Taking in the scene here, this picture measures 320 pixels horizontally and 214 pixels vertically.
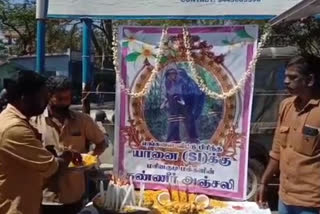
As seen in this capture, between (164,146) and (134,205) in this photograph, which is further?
(164,146)

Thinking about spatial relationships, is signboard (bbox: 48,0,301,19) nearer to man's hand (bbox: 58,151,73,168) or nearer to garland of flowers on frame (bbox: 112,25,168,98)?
garland of flowers on frame (bbox: 112,25,168,98)

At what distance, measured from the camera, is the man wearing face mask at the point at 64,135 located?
3465 millimetres

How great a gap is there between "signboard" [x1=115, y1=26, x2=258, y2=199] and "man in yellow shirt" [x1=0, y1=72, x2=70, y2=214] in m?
1.30

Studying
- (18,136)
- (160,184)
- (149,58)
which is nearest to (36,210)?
(18,136)

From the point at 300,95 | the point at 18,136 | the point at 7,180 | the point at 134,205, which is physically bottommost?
the point at 134,205

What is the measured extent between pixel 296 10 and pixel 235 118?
900 mm

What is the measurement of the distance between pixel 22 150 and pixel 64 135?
0.92 m

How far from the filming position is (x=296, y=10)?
327cm

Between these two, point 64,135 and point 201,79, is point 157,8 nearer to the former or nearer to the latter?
point 201,79

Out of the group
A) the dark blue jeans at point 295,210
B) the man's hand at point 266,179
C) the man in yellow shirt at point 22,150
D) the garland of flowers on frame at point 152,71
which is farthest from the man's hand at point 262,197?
the man in yellow shirt at point 22,150

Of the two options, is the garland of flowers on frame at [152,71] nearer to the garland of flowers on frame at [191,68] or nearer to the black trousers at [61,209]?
the garland of flowers on frame at [191,68]

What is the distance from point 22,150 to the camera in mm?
2643

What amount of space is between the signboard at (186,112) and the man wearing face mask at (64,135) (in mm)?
462

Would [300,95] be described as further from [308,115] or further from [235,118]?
[235,118]
